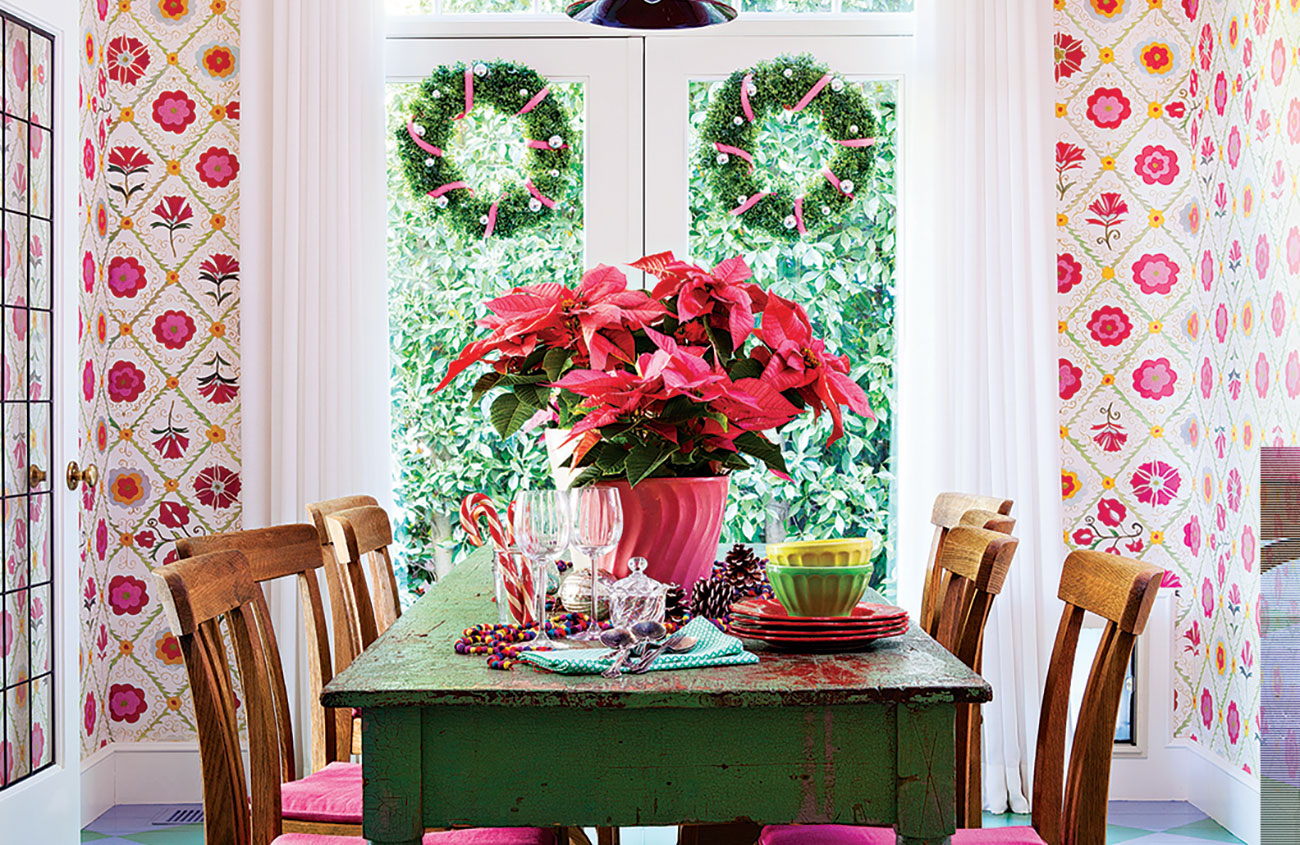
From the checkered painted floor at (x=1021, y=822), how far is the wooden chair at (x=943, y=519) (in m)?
1.06

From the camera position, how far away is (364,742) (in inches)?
48.3

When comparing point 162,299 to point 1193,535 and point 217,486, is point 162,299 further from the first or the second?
point 1193,535

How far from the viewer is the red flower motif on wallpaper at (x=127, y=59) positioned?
3.46m

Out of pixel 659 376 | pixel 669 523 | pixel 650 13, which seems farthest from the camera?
pixel 650 13

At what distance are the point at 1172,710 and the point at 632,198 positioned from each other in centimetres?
216

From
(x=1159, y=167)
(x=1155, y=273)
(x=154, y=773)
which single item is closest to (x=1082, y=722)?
(x=1155, y=273)

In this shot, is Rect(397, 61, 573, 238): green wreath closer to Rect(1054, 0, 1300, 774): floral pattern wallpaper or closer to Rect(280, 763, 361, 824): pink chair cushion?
Rect(1054, 0, 1300, 774): floral pattern wallpaper

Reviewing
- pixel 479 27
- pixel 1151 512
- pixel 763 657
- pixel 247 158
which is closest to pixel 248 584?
pixel 763 657

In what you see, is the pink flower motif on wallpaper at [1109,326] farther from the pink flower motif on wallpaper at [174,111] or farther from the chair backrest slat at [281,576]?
the pink flower motif on wallpaper at [174,111]

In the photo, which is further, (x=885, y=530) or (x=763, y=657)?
(x=885, y=530)

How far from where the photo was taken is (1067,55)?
11.4 ft

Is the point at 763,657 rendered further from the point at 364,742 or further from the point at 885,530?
the point at 885,530

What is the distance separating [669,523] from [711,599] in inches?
4.9

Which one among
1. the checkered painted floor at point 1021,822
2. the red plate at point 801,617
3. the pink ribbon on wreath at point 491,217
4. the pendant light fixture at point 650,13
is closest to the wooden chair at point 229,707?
the red plate at point 801,617
